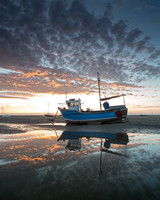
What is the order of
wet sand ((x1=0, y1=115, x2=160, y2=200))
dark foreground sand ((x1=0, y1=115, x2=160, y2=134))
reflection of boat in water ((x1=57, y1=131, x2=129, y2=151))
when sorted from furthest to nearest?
dark foreground sand ((x1=0, y1=115, x2=160, y2=134)) → reflection of boat in water ((x1=57, y1=131, x2=129, y2=151)) → wet sand ((x1=0, y1=115, x2=160, y2=200))

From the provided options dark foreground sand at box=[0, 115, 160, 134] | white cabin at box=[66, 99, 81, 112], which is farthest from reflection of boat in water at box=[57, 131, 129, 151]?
white cabin at box=[66, 99, 81, 112]

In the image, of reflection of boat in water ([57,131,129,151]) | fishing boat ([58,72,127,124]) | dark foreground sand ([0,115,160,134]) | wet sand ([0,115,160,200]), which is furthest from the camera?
fishing boat ([58,72,127,124])

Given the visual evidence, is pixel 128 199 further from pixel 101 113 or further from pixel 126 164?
pixel 101 113

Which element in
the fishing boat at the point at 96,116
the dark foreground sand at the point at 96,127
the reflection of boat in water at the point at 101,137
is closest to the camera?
the reflection of boat in water at the point at 101,137

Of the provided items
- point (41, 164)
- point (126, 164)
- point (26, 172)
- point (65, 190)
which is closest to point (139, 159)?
point (126, 164)

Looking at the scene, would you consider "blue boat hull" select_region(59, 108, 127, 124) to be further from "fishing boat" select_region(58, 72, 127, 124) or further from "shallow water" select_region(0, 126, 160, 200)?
"shallow water" select_region(0, 126, 160, 200)

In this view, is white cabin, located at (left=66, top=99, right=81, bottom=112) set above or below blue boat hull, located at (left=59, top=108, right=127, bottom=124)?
above

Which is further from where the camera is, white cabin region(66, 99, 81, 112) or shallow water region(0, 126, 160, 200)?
white cabin region(66, 99, 81, 112)

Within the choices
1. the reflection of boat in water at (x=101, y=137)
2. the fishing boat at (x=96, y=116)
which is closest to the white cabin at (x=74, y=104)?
the fishing boat at (x=96, y=116)

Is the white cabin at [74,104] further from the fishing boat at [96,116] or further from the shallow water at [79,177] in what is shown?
the shallow water at [79,177]

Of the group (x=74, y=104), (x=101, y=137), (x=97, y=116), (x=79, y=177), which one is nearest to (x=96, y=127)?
(x=97, y=116)

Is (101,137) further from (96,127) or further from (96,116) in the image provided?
(96,116)

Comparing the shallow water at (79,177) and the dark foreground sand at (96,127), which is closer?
the shallow water at (79,177)

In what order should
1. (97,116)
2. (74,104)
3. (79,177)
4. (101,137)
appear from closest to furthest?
(79,177) → (101,137) → (97,116) → (74,104)
